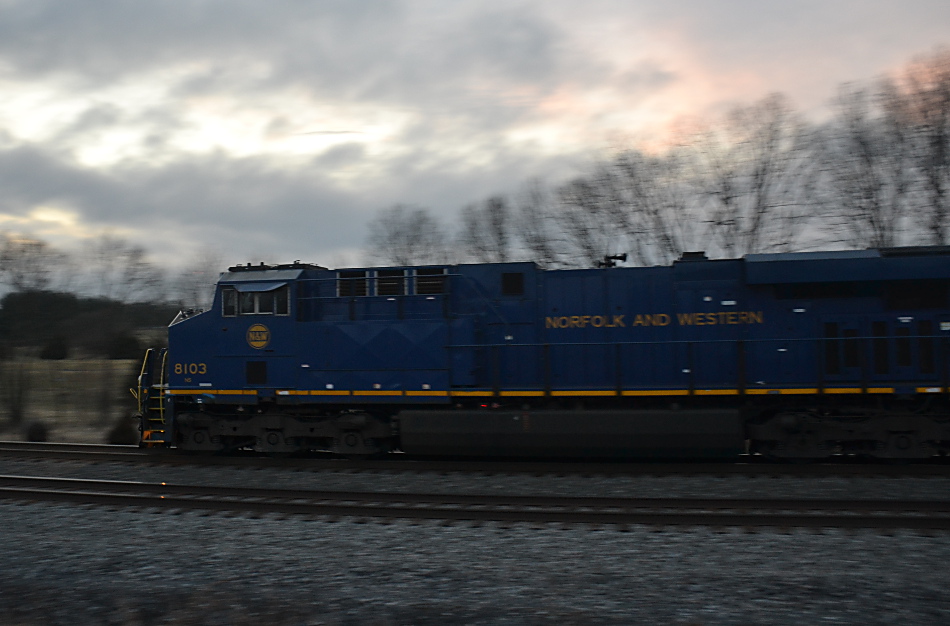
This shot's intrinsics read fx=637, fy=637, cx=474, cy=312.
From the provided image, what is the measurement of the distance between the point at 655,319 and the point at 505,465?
3.91 m

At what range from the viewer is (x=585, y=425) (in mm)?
11484

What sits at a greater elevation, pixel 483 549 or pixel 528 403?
pixel 528 403

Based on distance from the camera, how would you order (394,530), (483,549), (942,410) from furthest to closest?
(942,410)
(394,530)
(483,549)

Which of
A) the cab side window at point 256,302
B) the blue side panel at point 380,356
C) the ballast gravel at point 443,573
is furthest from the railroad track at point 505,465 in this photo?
the ballast gravel at point 443,573

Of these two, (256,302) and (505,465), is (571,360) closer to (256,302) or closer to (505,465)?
(505,465)

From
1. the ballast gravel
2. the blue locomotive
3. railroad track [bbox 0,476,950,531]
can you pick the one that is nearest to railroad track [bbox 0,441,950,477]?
the blue locomotive

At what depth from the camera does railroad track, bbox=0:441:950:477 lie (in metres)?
10.6

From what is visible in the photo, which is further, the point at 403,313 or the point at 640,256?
the point at 640,256

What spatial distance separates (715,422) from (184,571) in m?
8.56

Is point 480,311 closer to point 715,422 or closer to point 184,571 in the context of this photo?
point 715,422

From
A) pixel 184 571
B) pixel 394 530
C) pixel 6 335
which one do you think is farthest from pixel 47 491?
pixel 6 335

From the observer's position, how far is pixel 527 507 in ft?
27.8

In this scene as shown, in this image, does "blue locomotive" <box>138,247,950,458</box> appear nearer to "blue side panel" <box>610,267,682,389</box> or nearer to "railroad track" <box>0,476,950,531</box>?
"blue side panel" <box>610,267,682,389</box>

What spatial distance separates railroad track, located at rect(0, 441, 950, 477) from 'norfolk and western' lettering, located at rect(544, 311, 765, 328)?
2.57m
